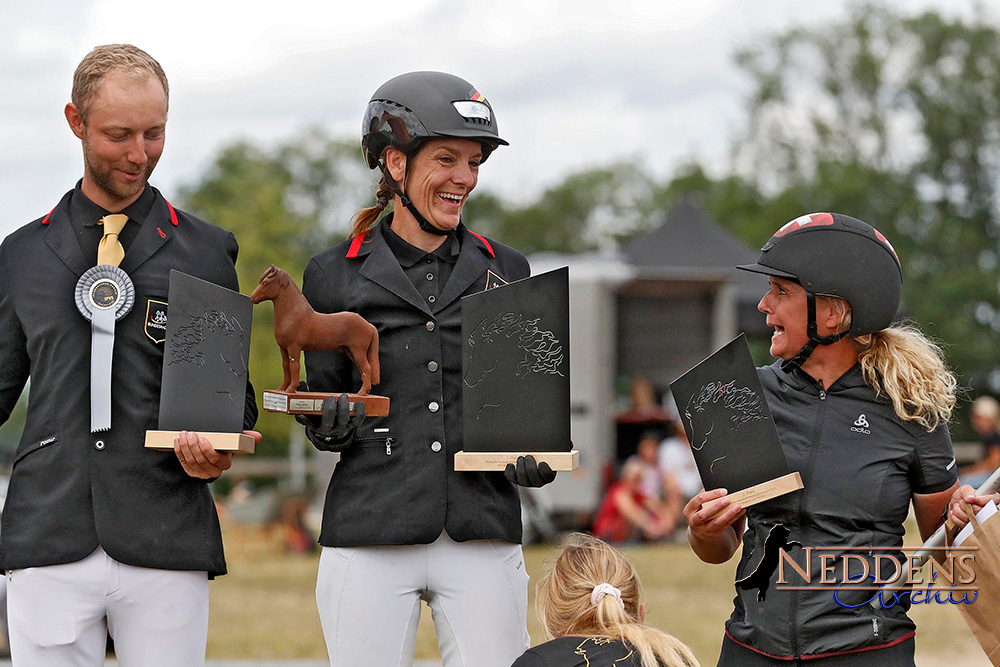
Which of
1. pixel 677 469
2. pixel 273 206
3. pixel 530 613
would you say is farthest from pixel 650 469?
pixel 273 206

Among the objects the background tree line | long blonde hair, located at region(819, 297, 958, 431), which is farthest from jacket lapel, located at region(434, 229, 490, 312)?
the background tree line

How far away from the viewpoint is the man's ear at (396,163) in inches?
143

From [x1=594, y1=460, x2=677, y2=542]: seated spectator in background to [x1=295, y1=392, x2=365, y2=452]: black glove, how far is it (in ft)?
36.8

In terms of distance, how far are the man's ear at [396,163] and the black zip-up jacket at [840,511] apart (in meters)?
1.39

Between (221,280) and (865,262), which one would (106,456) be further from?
(865,262)

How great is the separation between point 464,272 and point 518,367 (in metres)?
0.36

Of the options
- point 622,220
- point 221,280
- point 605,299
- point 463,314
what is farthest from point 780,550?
point 622,220

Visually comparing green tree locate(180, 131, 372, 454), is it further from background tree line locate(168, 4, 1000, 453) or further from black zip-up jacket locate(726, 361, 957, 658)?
black zip-up jacket locate(726, 361, 957, 658)

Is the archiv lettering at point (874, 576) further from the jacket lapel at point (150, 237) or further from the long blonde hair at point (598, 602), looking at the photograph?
the jacket lapel at point (150, 237)

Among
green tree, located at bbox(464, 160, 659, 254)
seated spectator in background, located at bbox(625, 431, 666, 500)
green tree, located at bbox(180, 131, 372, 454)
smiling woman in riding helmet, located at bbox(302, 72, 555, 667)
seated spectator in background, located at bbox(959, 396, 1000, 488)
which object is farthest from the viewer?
green tree, located at bbox(464, 160, 659, 254)

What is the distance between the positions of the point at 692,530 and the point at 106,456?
5.61ft

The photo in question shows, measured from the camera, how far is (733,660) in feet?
11.2

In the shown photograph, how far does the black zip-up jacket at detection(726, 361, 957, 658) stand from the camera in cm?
327

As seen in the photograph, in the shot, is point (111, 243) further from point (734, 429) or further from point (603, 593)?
point (734, 429)
